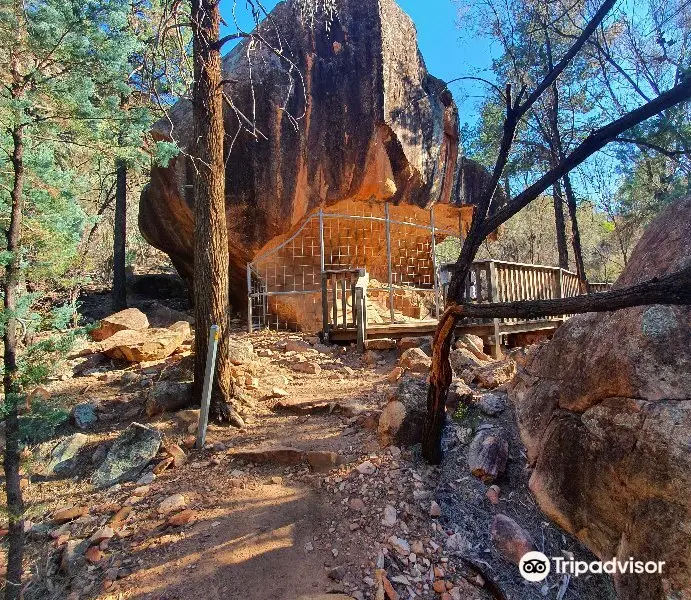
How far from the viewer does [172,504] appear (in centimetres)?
321

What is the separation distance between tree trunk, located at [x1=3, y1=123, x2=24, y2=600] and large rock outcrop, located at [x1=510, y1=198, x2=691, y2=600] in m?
3.55

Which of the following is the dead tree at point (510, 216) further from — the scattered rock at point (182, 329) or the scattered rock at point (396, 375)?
the scattered rock at point (182, 329)

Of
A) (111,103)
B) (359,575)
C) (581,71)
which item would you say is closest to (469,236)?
(359,575)

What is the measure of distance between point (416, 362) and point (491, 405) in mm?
1829

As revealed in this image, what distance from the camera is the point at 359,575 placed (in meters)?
2.60

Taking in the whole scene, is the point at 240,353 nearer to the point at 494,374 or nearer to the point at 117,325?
the point at 117,325

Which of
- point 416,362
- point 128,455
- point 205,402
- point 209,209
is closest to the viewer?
point 128,455

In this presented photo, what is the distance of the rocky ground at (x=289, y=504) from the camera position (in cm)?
263

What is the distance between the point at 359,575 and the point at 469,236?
2.53 meters

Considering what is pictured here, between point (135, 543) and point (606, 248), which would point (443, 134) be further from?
point (606, 248)

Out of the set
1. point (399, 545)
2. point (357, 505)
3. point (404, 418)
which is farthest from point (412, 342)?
point (399, 545)

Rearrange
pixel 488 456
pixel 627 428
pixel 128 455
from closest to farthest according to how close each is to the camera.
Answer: pixel 627 428 → pixel 488 456 → pixel 128 455

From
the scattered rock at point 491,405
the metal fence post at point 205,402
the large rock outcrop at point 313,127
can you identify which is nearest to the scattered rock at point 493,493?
the scattered rock at point 491,405

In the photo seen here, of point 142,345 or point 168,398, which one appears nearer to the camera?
point 168,398
